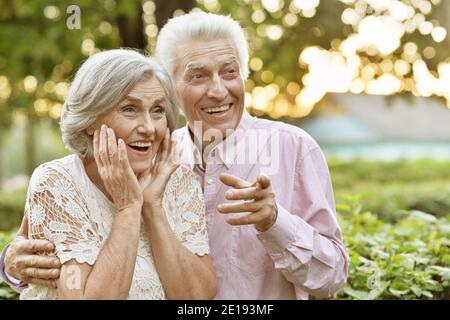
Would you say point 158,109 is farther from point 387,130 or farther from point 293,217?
point 387,130

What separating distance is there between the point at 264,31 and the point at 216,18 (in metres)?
4.37

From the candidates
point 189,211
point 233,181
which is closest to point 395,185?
point 189,211

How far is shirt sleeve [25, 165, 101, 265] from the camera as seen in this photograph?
2.06 meters

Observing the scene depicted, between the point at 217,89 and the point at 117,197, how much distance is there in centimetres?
58

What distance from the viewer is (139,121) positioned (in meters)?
2.16

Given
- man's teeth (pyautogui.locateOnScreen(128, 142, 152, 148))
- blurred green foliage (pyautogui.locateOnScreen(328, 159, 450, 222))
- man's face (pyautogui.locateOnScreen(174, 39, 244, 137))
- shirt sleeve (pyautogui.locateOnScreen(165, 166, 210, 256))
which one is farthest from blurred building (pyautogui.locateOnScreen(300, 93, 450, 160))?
man's teeth (pyautogui.locateOnScreen(128, 142, 152, 148))

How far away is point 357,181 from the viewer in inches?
449

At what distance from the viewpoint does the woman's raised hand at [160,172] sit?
220 centimetres

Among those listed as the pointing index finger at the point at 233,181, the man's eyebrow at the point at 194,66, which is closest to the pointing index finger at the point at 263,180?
the pointing index finger at the point at 233,181

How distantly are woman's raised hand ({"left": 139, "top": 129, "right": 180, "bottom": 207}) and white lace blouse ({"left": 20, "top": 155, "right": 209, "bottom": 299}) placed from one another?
13cm

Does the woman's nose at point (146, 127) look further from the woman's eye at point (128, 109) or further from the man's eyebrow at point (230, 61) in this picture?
the man's eyebrow at point (230, 61)

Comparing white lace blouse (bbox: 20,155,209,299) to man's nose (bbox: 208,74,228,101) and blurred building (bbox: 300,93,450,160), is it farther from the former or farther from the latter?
blurred building (bbox: 300,93,450,160)

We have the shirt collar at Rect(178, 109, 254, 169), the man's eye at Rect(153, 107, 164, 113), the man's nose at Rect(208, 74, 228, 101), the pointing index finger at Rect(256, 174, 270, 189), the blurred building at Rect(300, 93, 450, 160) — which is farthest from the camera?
the blurred building at Rect(300, 93, 450, 160)

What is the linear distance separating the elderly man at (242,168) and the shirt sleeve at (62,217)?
0.19 metres
